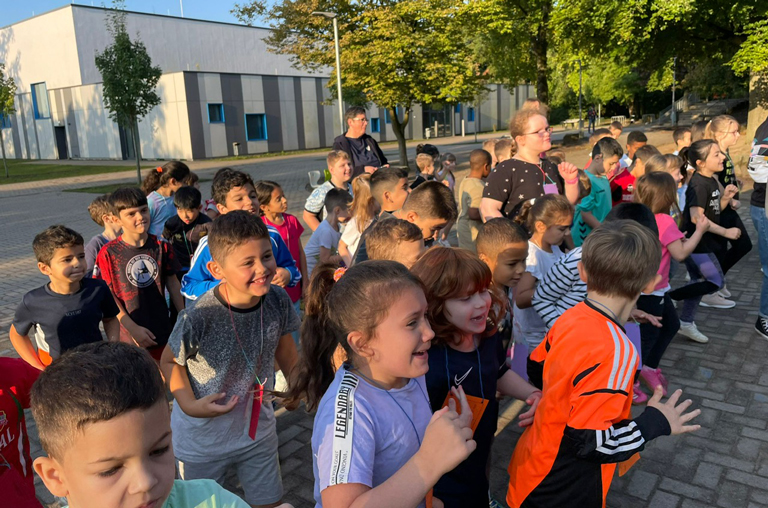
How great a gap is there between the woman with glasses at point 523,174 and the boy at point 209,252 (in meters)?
1.95

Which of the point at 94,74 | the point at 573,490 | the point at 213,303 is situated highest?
the point at 94,74

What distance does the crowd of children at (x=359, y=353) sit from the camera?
1300 mm

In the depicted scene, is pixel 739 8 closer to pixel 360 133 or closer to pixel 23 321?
pixel 360 133

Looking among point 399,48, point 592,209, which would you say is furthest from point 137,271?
point 399,48

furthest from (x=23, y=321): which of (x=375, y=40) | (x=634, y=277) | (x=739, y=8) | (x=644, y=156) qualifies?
(x=739, y=8)

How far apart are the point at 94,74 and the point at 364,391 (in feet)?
155

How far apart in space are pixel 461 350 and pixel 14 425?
1.89 meters

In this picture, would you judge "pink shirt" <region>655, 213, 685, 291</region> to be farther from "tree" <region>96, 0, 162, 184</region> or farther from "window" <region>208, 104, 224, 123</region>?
"window" <region>208, 104, 224, 123</region>

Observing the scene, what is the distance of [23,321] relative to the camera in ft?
11.2

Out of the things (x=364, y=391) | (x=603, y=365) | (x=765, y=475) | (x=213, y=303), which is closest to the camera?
(x=364, y=391)

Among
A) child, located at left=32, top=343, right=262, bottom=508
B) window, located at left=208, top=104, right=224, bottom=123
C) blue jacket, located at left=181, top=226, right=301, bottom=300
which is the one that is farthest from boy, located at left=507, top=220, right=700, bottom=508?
window, located at left=208, top=104, right=224, bottom=123

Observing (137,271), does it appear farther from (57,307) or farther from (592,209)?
(592,209)

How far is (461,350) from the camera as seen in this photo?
244 cm

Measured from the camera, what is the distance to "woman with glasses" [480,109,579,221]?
15.6ft
